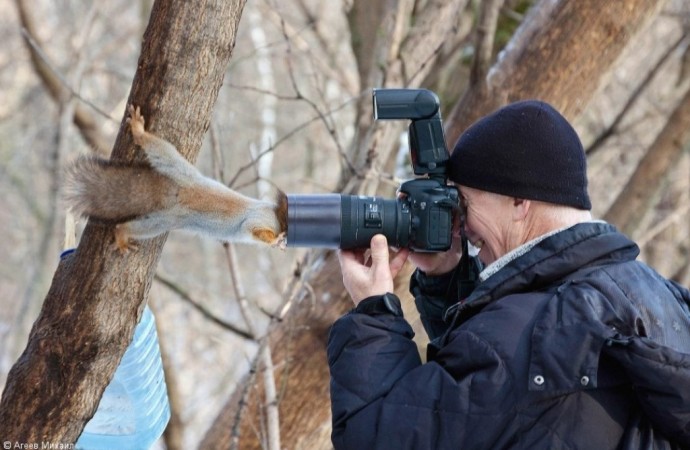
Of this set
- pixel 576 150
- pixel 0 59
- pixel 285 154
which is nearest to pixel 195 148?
pixel 576 150

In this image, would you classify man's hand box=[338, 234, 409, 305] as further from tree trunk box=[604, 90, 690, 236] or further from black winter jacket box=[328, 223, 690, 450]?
tree trunk box=[604, 90, 690, 236]

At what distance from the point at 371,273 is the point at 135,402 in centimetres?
74

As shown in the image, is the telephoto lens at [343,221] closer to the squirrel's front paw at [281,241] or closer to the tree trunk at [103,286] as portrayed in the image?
the squirrel's front paw at [281,241]

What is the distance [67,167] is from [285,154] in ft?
33.0

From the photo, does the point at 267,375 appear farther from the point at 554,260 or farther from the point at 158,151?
the point at 554,260

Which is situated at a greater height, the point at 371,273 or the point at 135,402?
the point at 371,273

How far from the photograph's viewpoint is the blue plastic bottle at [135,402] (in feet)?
7.67

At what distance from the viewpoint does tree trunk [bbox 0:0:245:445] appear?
1987 millimetres

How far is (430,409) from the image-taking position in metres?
1.79

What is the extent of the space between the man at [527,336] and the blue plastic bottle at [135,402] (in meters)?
0.60

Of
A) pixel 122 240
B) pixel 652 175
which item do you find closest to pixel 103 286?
pixel 122 240

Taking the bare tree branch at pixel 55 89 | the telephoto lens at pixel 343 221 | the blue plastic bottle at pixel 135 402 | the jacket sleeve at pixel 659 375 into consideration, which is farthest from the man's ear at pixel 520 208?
the bare tree branch at pixel 55 89

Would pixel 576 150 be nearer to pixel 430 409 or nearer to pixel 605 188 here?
pixel 430 409

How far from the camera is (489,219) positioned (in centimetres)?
209
